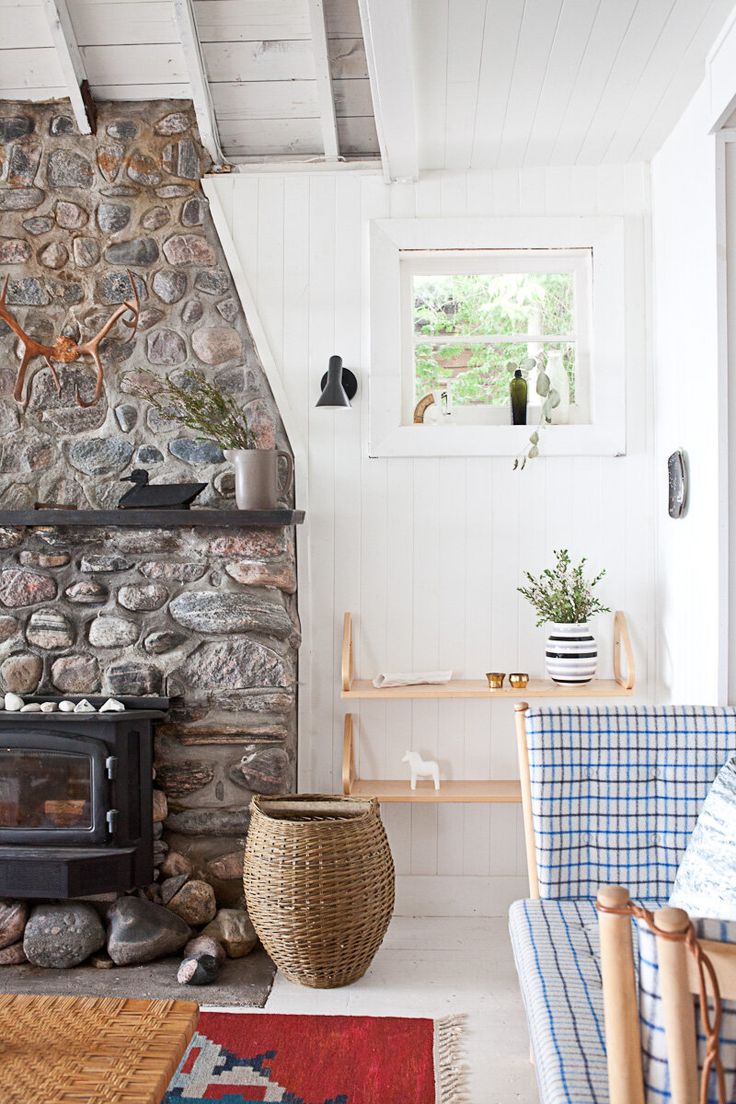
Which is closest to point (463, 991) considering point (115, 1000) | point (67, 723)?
point (115, 1000)

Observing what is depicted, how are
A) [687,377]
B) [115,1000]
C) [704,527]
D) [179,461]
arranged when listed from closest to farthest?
[115,1000]
[704,527]
[687,377]
[179,461]

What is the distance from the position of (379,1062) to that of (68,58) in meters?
3.10

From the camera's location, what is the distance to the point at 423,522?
3.46 m

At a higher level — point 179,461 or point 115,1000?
point 179,461

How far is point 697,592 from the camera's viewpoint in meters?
2.88

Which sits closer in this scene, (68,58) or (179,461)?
(68,58)

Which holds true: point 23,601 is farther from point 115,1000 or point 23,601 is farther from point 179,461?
point 115,1000

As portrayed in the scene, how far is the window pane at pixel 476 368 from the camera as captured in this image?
3.51m

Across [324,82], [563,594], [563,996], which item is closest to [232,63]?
[324,82]

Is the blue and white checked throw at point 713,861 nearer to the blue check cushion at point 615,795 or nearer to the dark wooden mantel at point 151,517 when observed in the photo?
the blue check cushion at point 615,795

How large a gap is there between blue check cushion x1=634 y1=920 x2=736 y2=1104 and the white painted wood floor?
1281mm

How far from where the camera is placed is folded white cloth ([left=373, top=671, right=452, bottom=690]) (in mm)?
3293

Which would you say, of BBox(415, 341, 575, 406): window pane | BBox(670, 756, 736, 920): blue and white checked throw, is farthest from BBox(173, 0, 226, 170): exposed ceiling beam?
BBox(670, 756, 736, 920): blue and white checked throw

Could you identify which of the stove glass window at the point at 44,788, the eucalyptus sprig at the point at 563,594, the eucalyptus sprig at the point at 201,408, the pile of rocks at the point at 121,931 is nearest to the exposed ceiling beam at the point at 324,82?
the eucalyptus sprig at the point at 201,408
